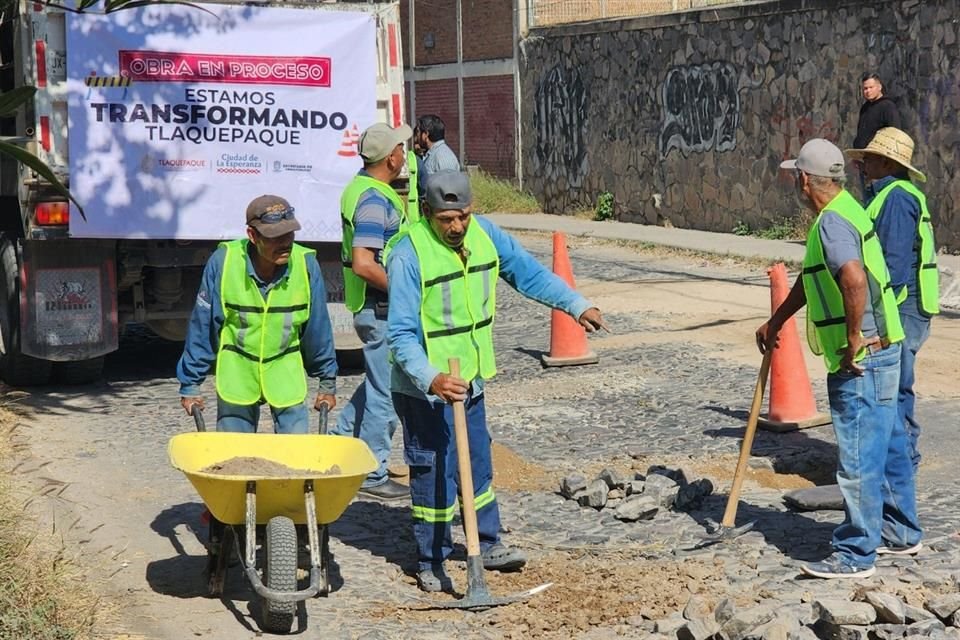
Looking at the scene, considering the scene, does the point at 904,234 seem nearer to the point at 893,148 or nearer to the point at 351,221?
the point at 893,148

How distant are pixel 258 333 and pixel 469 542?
54.1 inches

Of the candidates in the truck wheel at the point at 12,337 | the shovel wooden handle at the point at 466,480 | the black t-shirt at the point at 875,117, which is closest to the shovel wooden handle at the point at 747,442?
the shovel wooden handle at the point at 466,480

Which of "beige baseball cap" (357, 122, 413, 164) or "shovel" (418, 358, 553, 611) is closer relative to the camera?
"shovel" (418, 358, 553, 611)

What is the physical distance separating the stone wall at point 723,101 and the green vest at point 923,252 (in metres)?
10.8

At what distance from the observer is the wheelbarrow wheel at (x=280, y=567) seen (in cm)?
562

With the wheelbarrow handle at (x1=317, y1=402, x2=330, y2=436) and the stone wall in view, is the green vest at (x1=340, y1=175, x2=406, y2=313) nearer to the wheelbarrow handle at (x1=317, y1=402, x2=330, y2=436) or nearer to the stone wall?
the wheelbarrow handle at (x1=317, y1=402, x2=330, y2=436)

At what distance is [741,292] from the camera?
15375mm

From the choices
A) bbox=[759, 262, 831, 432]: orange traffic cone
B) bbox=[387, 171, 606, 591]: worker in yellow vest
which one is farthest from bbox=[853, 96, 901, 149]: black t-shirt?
bbox=[387, 171, 606, 591]: worker in yellow vest

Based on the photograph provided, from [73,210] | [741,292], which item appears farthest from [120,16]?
[741,292]

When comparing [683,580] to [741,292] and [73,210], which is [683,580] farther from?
[741,292]

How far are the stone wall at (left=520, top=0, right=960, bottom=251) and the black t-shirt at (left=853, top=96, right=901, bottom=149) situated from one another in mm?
1884

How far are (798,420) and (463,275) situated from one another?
3.51 meters

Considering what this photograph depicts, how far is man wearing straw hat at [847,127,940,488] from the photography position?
6988 mm

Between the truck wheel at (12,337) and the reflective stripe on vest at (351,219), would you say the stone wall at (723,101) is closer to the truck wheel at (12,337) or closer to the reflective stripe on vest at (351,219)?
the truck wheel at (12,337)
